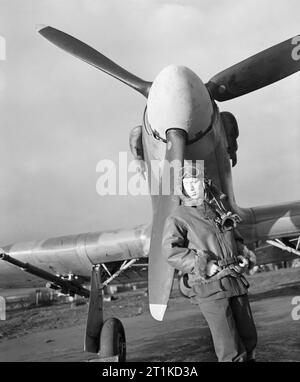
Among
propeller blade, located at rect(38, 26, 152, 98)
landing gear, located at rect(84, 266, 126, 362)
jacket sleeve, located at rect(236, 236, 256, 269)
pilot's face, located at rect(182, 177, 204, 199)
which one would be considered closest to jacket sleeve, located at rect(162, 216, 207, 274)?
pilot's face, located at rect(182, 177, 204, 199)

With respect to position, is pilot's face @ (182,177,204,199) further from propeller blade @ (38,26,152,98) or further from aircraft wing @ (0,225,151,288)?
aircraft wing @ (0,225,151,288)

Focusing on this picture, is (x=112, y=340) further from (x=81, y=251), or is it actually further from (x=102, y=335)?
(x=81, y=251)

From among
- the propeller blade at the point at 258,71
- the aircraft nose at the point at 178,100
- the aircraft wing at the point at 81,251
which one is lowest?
the aircraft wing at the point at 81,251

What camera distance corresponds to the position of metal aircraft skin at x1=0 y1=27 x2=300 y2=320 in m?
5.56

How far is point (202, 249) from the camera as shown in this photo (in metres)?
3.01

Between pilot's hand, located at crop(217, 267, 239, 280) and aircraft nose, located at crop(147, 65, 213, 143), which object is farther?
aircraft nose, located at crop(147, 65, 213, 143)

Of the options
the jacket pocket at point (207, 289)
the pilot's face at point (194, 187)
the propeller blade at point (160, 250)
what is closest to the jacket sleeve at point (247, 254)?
the jacket pocket at point (207, 289)

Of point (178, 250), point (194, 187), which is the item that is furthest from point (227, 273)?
point (194, 187)

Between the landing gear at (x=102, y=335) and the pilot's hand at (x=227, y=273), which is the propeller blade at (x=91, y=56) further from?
the pilot's hand at (x=227, y=273)

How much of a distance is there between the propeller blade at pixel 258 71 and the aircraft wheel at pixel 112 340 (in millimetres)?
3614

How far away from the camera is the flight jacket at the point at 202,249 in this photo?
2.87 metres

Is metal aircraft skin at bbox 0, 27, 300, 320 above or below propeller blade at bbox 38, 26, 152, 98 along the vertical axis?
below
